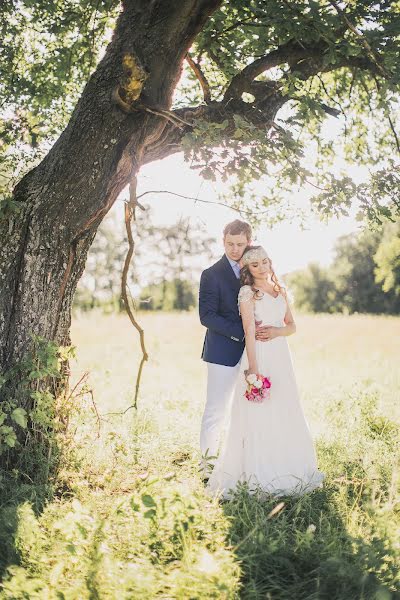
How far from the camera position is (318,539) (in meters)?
3.99

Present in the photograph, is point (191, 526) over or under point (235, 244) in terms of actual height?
under

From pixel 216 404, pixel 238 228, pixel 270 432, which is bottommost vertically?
pixel 270 432

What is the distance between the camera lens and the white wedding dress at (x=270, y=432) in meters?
5.51

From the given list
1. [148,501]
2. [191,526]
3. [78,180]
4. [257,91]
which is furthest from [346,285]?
[148,501]

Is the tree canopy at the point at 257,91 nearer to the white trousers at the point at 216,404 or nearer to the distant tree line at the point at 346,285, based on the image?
the white trousers at the point at 216,404

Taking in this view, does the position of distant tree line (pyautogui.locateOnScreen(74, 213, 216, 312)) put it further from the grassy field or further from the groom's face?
the groom's face

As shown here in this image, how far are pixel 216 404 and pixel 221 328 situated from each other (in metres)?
0.79

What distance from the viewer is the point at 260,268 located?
5.50 meters

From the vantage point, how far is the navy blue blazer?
5.79 meters

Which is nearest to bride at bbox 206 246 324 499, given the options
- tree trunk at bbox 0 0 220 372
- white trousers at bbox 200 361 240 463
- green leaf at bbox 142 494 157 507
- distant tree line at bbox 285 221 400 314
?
white trousers at bbox 200 361 240 463

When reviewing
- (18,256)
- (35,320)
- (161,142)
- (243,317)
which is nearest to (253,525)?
(243,317)

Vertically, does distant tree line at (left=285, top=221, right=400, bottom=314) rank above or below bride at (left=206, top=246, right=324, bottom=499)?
above

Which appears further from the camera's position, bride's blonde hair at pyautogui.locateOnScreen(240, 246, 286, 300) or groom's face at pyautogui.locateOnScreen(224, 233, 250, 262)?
groom's face at pyautogui.locateOnScreen(224, 233, 250, 262)

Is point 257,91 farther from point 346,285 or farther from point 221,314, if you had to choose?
point 346,285
